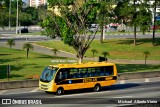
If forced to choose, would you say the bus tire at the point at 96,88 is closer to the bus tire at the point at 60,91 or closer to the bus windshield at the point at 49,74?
the bus tire at the point at 60,91

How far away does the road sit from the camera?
2548 centimetres

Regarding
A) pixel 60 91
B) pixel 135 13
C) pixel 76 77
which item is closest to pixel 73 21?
pixel 76 77

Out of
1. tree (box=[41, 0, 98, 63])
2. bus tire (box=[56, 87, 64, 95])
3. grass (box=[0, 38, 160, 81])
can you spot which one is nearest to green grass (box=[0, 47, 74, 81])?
grass (box=[0, 38, 160, 81])

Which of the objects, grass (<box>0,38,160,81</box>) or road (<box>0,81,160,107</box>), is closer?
road (<box>0,81,160,107</box>)

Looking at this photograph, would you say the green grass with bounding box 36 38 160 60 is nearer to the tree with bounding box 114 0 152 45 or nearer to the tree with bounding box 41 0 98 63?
the tree with bounding box 114 0 152 45

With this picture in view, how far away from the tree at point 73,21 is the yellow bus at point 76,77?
8.02 metres

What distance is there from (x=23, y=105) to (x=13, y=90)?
26.2 feet

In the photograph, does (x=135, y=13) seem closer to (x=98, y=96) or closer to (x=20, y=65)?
(x=20, y=65)

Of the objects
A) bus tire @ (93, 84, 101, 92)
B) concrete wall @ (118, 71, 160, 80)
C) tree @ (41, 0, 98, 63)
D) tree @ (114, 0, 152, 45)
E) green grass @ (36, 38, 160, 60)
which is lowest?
bus tire @ (93, 84, 101, 92)

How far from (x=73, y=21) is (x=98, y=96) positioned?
1384cm

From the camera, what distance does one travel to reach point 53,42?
69.1 meters

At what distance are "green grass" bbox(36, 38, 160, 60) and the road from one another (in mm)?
26187

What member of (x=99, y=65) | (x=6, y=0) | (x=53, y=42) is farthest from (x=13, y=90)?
(x=6, y=0)

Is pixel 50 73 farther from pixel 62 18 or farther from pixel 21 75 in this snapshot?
pixel 62 18
